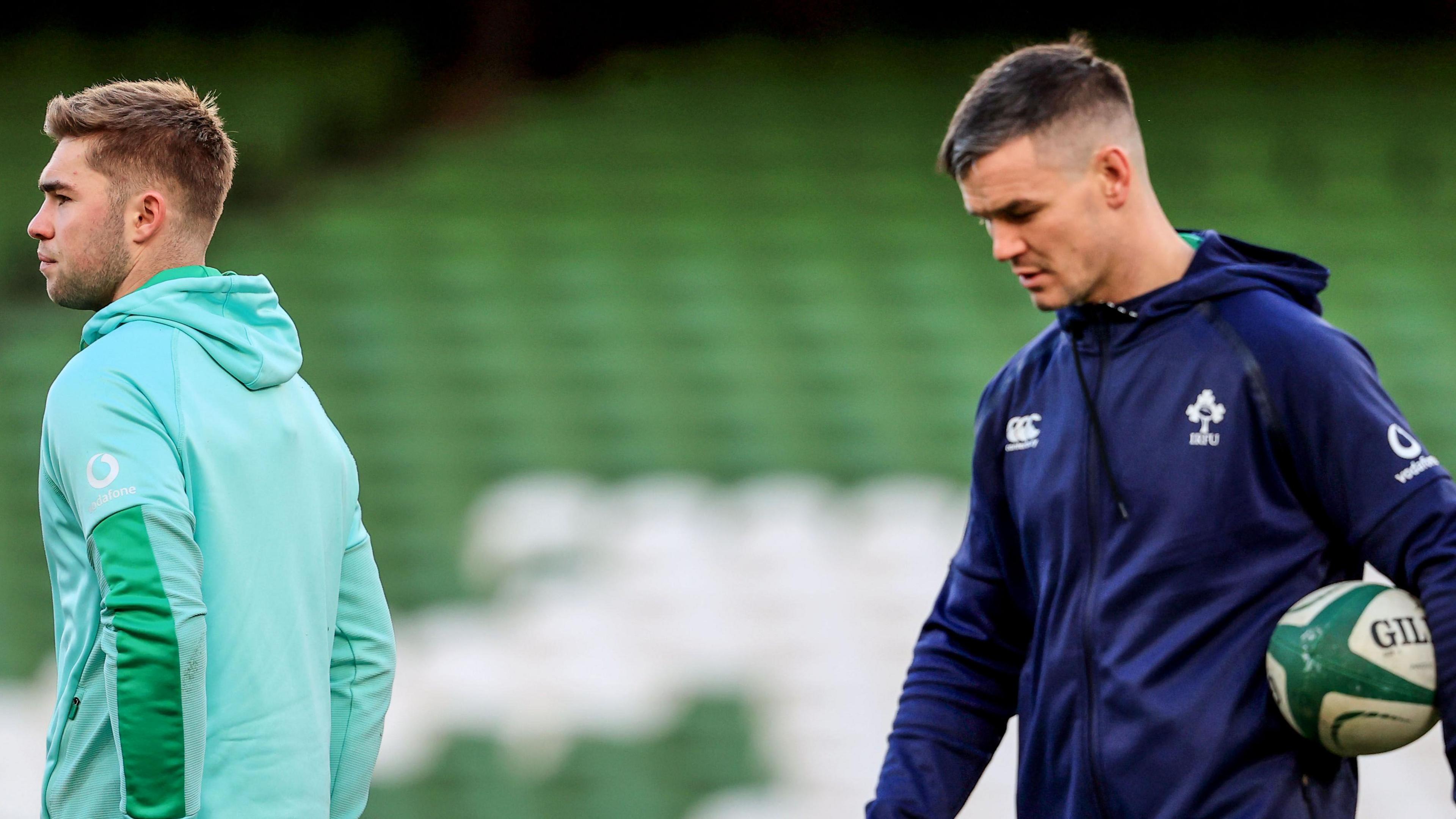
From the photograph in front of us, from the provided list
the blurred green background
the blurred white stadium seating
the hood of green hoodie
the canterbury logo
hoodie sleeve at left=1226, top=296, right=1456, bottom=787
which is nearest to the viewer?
hoodie sleeve at left=1226, top=296, right=1456, bottom=787

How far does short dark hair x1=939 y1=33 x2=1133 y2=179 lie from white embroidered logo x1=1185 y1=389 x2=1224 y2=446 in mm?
385

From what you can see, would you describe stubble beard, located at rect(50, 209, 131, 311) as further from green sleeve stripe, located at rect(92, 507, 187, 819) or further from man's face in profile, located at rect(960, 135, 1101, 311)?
man's face in profile, located at rect(960, 135, 1101, 311)

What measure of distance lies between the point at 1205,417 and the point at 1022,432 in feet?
0.89

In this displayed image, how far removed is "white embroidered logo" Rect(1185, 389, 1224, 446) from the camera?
180 centimetres

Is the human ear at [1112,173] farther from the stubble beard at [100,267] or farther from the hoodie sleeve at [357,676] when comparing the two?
the stubble beard at [100,267]

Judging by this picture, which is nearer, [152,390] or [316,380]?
[152,390]

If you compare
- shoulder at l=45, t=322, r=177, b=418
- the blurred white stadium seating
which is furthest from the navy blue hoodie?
the blurred white stadium seating

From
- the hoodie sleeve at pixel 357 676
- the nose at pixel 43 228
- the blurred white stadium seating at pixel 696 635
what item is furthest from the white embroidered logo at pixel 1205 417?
the blurred white stadium seating at pixel 696 635

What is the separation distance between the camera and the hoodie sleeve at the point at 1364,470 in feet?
5.38

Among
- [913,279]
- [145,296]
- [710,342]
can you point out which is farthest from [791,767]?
[145,296]

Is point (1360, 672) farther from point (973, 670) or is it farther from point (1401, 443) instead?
point (973, 670)

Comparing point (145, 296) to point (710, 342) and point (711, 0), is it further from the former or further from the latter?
point (711, 0)

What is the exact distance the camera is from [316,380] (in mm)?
5062

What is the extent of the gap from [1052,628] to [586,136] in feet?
12.9
